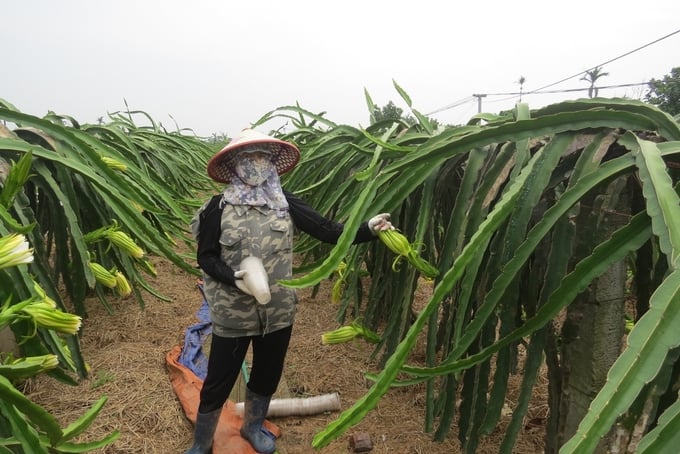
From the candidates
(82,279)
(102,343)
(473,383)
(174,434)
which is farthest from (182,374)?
(473,383)

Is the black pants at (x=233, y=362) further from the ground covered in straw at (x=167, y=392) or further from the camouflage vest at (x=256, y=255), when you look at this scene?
the ground covered in straw at (x=167, y=392)

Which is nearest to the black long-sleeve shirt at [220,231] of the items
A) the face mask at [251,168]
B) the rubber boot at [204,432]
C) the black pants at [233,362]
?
the face mask at [251,168]

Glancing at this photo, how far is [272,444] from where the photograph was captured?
4.82 feet

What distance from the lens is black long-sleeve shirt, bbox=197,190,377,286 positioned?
119cm

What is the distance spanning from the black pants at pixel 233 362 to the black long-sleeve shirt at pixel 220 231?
0.72 ft

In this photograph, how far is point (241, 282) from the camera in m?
1.16

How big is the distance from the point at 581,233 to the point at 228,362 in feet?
3.19

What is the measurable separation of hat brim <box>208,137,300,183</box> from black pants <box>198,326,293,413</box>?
0.46 meters

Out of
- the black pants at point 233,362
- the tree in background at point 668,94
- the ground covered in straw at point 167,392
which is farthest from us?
the tree in background at point 668,94

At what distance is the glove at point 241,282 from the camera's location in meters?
1.15

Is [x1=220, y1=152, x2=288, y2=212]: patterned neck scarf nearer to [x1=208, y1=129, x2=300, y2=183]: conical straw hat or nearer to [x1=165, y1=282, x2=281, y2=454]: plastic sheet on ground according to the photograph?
[x1=208, y1=129, x2=300, y2=183]: conical straw hat

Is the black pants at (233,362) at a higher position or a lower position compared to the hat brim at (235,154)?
lower

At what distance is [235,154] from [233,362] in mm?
588

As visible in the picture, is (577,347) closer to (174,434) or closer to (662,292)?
(662,292)
